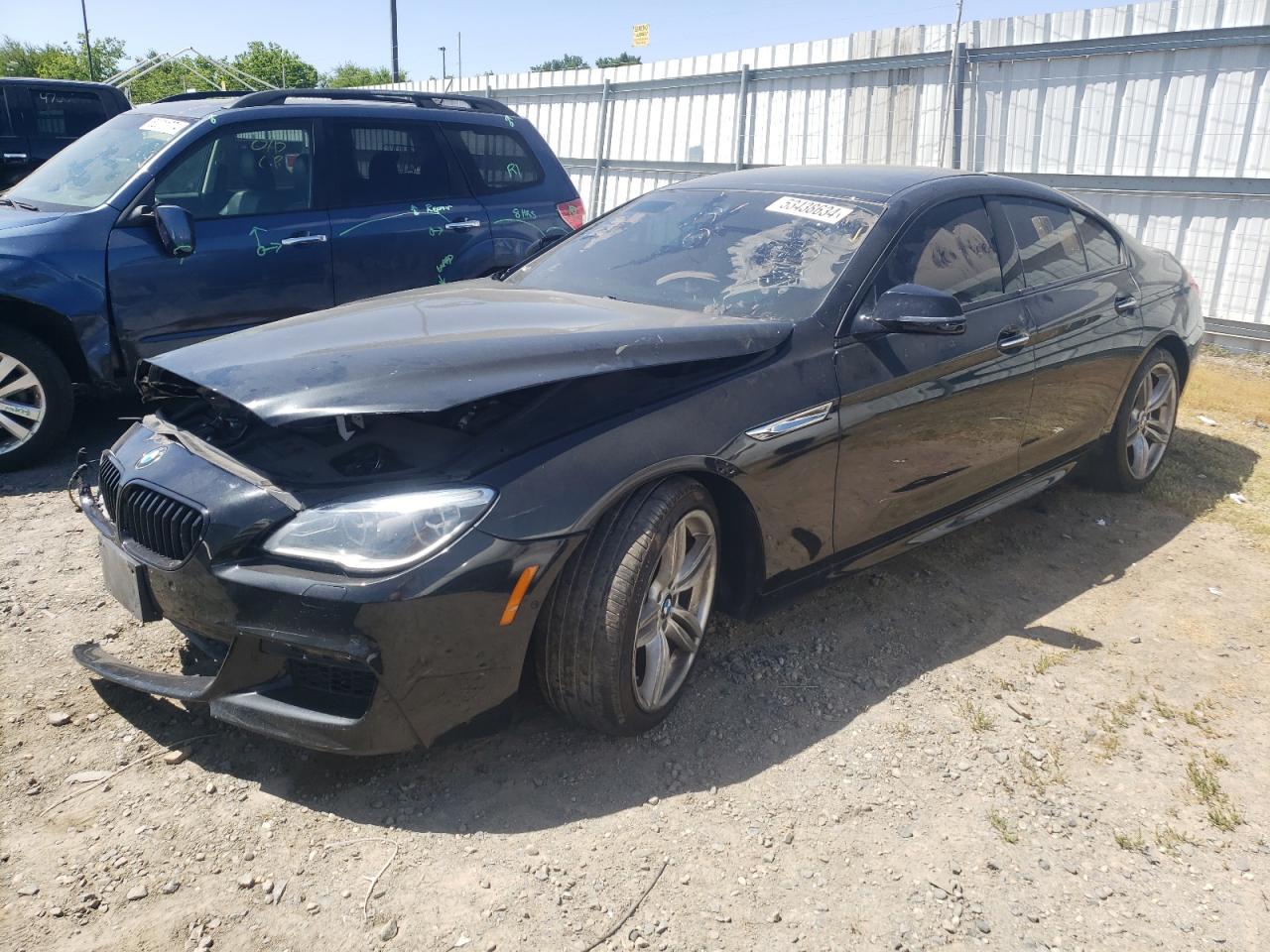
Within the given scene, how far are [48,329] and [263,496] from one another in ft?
11.1

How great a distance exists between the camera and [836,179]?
3.96 meters

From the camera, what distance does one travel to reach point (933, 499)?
3764 millimetres

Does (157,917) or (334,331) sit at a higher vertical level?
(334,331)

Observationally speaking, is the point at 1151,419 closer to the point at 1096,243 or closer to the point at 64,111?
the point at 1096,243

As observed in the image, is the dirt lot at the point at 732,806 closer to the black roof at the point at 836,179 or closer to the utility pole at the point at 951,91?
the black roof at the point at 836,179

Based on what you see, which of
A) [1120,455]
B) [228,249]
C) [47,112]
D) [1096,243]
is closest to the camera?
[1096,243]

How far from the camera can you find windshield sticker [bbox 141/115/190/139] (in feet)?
18.3

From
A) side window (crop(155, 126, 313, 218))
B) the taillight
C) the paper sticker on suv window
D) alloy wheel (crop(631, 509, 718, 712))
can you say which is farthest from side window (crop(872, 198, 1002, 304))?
side window (crop(155, 126, 313, 218))

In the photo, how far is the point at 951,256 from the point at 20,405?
177 inches

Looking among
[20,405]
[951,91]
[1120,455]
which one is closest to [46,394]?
[20,405]

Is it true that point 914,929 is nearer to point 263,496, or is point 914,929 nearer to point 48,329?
point 263,496

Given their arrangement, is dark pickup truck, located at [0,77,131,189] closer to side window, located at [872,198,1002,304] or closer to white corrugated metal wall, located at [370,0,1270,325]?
white corrugated metal wall, located at [370,0,1270,325]

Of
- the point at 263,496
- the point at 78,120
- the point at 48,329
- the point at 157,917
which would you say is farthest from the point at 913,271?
the point at 78,120

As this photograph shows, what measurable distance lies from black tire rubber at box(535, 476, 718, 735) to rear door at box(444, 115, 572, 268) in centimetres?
397
